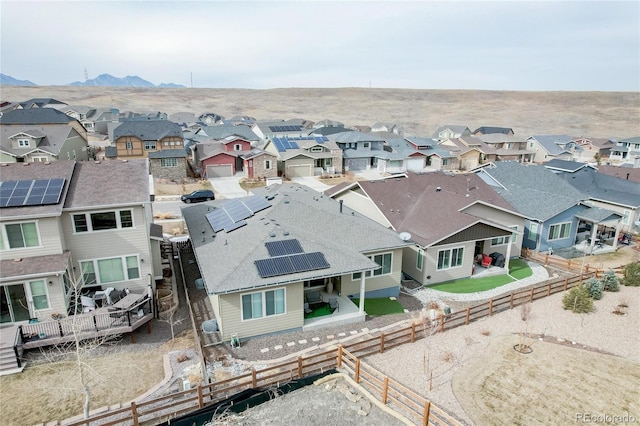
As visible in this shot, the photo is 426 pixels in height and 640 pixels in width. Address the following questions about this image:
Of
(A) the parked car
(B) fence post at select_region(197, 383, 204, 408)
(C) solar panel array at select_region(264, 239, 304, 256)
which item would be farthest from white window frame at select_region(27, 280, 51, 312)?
(A) the parked car

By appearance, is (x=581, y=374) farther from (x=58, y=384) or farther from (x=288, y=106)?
(x=288, y=106)

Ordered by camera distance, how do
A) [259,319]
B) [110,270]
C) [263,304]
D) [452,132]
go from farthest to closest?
[452,132] < [110,270] < [259,319] < [263,304]

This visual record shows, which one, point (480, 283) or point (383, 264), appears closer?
point (383, 264)

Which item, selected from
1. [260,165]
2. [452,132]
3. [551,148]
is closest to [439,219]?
[260,165]

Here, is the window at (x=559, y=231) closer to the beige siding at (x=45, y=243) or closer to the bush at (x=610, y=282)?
the bush at (x=610, y=282)

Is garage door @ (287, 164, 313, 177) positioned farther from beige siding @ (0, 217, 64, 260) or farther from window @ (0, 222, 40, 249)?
window @ (0, 222, 40, 249)

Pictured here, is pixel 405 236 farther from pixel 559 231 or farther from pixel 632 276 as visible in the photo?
pixel 559 231

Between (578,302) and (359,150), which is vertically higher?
(359,150)

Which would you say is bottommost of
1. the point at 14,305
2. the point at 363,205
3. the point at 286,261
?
the point at 14,305
